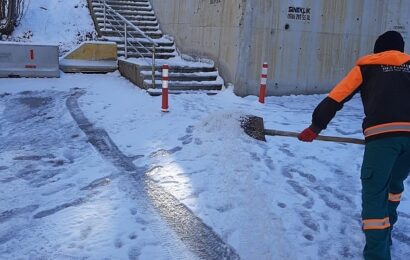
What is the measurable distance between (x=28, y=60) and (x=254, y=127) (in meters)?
7.59

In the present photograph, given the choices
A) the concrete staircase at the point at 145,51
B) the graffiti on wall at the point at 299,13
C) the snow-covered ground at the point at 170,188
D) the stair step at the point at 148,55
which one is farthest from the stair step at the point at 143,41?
the snow-covered ground at the point at 170,188

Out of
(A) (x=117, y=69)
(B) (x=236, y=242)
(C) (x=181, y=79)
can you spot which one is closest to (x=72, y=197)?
(B) (x=236, y=242)

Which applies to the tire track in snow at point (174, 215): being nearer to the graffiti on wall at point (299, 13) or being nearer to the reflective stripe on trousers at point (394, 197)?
the reflective stripe on trousers at point (394, 197)

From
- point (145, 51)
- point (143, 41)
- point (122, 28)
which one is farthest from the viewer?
point (122, 28)

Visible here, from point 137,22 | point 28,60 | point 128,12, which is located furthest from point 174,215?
point 128,12

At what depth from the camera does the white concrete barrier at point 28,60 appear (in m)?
11.8

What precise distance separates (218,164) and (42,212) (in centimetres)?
230

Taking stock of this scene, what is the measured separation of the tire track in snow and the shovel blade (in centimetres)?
184

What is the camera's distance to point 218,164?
233 inches

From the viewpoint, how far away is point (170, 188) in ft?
17.0

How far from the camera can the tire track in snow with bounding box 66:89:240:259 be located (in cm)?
383

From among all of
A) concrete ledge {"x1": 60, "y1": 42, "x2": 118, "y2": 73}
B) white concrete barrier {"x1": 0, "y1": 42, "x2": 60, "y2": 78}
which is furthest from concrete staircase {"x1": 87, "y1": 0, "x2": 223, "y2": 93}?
white concrete barrier {"x1": 0, "y1": 42, "x2": 60, "y2": 78}

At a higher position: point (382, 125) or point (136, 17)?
point (136, 17)

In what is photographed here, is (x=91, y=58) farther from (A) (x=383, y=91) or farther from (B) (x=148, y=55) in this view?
(A) (x=383, y=91)
